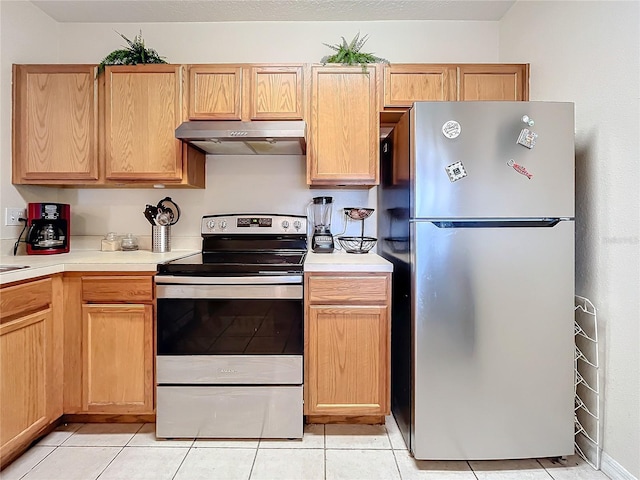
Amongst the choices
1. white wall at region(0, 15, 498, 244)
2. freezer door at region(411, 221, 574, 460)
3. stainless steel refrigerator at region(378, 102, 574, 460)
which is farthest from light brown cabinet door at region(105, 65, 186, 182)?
freezer door at region(411, 221, 574, 460)

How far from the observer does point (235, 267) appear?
1769mm

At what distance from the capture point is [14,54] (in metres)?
2.16

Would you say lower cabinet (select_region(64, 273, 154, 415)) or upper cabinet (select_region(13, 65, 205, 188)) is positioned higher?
upper cabinet (select_region(13, 65, 205, 188))

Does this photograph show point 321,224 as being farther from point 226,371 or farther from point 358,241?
point 226,371

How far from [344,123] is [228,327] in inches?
51.3

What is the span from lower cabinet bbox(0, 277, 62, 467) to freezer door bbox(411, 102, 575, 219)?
183 cm

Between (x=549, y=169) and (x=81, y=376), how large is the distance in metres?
2.42

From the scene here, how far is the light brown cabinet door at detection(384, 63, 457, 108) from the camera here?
213 cm

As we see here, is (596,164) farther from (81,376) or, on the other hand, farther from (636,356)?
(81,376)

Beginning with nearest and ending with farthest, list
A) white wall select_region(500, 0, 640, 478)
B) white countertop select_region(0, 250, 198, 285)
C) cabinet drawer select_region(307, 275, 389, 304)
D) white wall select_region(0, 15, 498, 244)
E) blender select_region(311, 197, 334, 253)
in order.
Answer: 1. white wall select_region(500, 0, 640, 478)
2. white countertop select_region(0, 250, 198, 285)
3. cabinet drawer select_region(307, 275, 389, 304)
4. blender select_region(311, 197, 334, 253)
5. white wall select_region(0, 15, 498, 244)

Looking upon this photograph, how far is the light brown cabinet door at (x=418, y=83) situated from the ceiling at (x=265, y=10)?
1.63ft

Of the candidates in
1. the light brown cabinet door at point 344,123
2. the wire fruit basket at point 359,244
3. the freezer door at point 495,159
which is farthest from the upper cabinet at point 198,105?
the freezer door at point 495,159

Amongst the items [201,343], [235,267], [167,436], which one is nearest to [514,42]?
[235,267]

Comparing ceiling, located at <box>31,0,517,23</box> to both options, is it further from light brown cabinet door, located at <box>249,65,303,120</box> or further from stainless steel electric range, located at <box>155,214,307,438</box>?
stainless steel electric range, located at <box>155,214,307,438</box>
